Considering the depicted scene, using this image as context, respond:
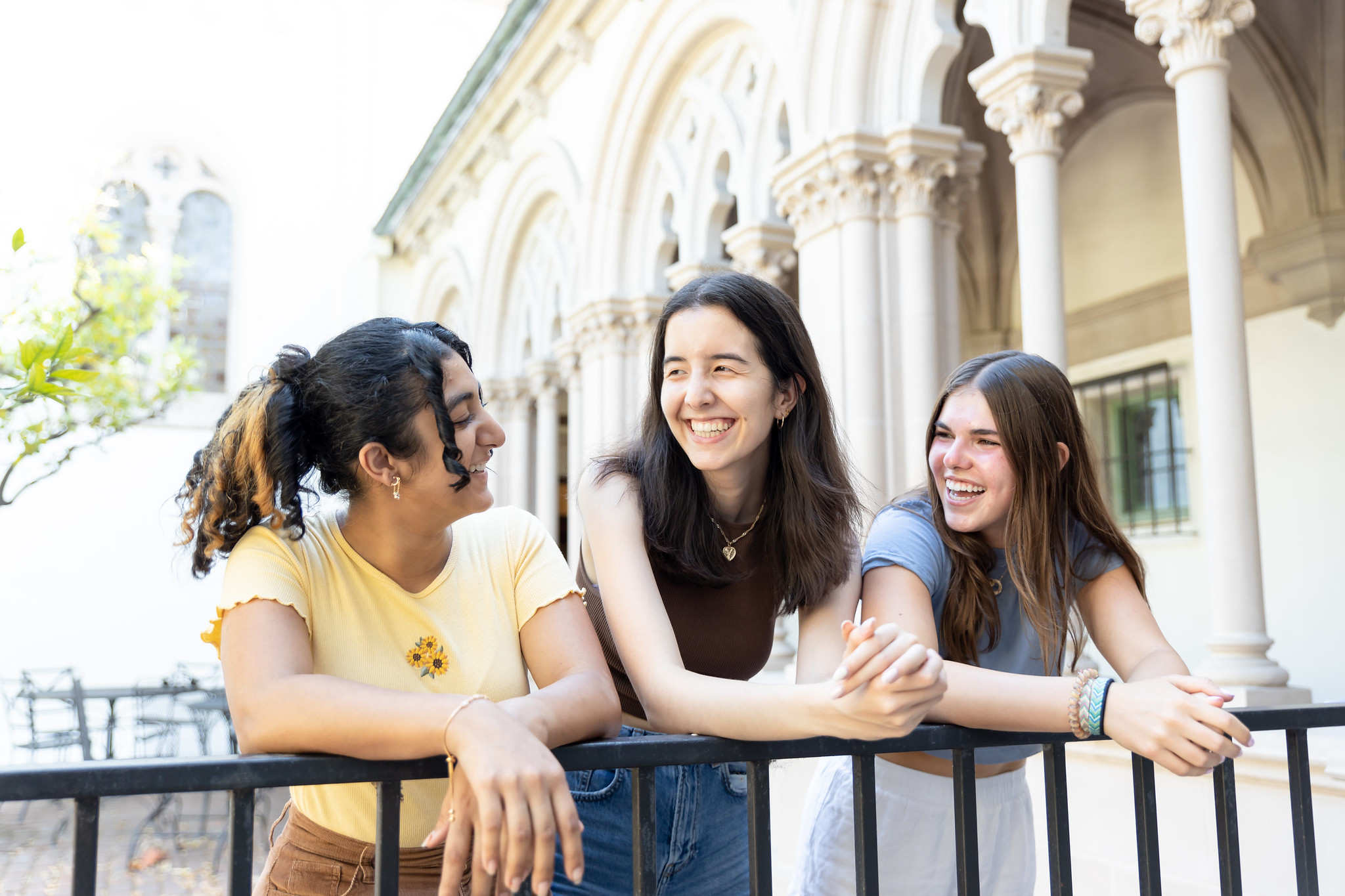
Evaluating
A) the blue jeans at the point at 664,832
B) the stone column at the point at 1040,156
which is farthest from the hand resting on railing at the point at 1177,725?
the stone column at the point at 1040,156

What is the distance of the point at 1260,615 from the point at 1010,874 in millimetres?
2599

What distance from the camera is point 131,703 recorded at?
1280 centimetres

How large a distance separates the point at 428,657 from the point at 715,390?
61 cm

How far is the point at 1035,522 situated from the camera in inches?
74.8

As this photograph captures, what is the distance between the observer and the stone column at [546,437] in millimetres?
10914

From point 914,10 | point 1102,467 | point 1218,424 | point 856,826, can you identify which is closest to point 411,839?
point 856,826

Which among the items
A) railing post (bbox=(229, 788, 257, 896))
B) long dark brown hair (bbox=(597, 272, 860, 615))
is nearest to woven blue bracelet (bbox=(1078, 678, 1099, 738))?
long dark brown hair (bbox=(597, 272, 860, 615))

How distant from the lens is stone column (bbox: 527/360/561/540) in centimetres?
1091

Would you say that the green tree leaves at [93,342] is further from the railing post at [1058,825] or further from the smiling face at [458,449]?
the railing post at [1058,825]

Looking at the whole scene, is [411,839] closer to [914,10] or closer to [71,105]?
[914,10]

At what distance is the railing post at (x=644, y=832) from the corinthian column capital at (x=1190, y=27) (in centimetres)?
398

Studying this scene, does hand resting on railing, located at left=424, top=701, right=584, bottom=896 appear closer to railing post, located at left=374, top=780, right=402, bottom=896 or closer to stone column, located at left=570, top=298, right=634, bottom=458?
railing post, located at left=374, top=780, right=402, bottom=896

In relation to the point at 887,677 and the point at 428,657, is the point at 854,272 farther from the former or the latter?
the point at 887,677

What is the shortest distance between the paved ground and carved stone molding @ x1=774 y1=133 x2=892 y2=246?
4042 millimetres
